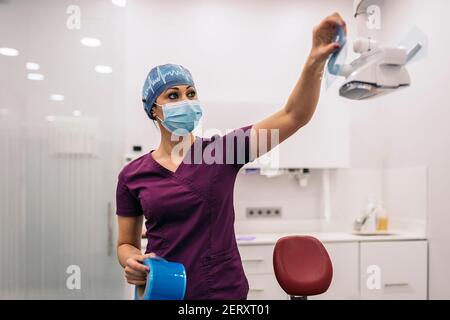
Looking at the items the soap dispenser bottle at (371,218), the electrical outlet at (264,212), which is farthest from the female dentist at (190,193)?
the soap dispenser bottle at (371,218)

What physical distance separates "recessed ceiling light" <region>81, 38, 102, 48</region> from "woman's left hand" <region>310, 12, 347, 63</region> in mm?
1304

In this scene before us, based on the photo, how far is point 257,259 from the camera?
209 cm

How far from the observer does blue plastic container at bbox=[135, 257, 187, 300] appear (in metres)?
0.85

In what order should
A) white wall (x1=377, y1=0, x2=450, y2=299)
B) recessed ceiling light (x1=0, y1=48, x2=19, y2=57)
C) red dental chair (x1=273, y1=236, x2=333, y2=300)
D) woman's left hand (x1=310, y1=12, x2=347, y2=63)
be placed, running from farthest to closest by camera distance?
white wall (x1=377, y1=0, x2=450, y2=299), recessed ceiling light (x1=0, y1=48, x2=19, y2=57), red dental chair (x1=273, y1=236, x2=333, y2=300), woman's left hand (x1=310, y1=12, x2=347, y2=63)

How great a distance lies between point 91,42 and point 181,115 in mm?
1014

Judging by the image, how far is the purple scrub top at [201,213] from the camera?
1003 mm

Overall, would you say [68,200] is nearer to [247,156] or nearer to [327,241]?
[247,156]

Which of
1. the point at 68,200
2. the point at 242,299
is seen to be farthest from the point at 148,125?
the point at 242,299

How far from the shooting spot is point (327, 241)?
2105 millimetres

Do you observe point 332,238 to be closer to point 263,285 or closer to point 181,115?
point 263,285

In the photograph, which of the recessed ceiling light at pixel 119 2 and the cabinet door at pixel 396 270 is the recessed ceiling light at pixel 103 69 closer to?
the recessed ceiling light at pixel 119 2

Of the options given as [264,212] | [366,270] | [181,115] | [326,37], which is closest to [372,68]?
[326,37]

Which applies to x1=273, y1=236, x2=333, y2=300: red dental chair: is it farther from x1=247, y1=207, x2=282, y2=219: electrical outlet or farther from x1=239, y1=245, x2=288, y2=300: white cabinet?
x1=247, y1=207, x2=282, y2=219: electrical outlet

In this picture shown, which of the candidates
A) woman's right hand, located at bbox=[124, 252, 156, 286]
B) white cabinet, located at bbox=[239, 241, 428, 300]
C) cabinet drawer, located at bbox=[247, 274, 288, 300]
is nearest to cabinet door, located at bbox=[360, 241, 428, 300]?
white cabinet, located at bbox=[239, 241, 428, 300]
